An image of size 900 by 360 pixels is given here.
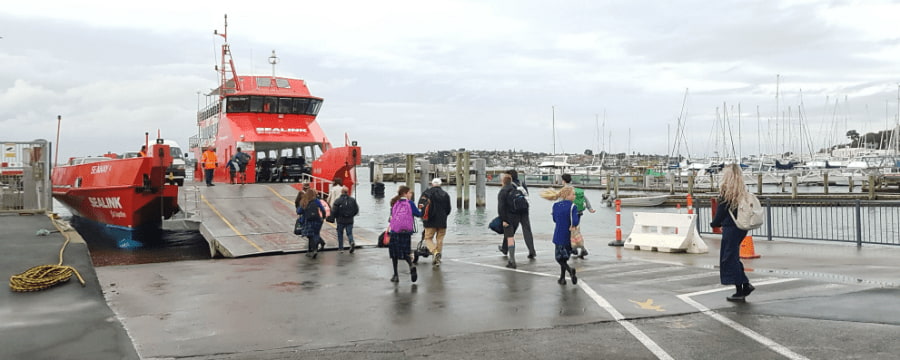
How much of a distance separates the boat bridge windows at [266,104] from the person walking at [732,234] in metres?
19.8

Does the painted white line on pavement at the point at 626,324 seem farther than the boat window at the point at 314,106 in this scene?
No

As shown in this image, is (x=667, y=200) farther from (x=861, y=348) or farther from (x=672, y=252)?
(x=861, y=348)

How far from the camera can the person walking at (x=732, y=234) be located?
8000mm

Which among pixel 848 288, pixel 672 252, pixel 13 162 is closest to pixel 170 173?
pixel 13 162

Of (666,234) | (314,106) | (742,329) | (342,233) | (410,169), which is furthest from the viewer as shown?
(410,169)

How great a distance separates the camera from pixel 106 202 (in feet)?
64.7

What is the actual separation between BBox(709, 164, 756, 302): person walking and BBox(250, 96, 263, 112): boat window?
20098 millimetres

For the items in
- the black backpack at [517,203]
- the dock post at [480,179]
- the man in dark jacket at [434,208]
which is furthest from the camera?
the dock post at [480,179]

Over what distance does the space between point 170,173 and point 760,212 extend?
1724 cm

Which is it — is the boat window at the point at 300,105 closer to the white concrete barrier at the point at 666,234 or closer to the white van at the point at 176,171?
the white van at the point at 176,171

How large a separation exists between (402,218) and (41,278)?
487 centimetres

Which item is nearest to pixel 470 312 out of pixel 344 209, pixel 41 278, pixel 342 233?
pixel 41 278

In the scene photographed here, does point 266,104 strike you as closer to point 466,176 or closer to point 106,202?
point 106,202

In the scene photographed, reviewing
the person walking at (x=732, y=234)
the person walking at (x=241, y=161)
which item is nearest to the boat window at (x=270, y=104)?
the person walking at (x=241, y=161)
